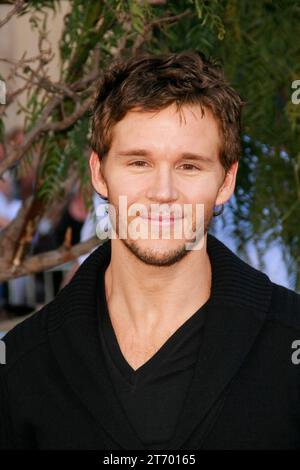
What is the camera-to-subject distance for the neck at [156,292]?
97.6 inches

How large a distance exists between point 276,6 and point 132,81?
0.59m

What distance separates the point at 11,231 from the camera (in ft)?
10.1

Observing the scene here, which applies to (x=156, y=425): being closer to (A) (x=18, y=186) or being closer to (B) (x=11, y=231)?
(B) (x=11, y=231)

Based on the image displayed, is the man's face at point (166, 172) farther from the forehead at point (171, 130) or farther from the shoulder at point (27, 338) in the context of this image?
the shoulder at point (27, 338)

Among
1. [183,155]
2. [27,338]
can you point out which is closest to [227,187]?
[183,155]

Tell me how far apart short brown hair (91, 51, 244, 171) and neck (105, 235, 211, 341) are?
9.1 inches

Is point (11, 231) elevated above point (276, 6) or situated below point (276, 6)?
below

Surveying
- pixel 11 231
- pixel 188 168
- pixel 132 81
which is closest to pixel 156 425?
pixel 188 168

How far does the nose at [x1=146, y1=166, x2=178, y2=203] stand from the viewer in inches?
91.4

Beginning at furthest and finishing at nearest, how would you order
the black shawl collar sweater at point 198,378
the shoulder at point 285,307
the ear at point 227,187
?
the ear at point 227,187 < the shoulder at point 285,307 < the black shawl collar sweater at point 198,378

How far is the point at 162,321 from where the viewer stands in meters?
2.49

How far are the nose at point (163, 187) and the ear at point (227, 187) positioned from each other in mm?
204

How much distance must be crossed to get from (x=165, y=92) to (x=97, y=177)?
0.98ft

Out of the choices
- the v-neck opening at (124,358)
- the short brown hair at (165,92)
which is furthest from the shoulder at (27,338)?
the short brown hair at (165,92)
